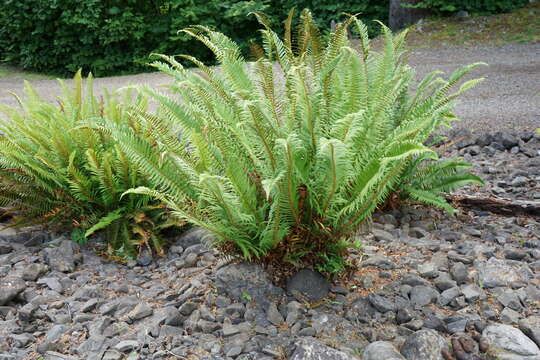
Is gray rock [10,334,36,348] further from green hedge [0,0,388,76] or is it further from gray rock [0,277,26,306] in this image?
green hedge [0,0,388,76]

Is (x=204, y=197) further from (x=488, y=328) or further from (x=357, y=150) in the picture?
(x=488, y=328)

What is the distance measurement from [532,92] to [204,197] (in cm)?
555

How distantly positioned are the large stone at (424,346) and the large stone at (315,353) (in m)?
0.21

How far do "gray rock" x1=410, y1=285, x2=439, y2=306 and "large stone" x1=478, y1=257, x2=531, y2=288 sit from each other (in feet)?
0.86

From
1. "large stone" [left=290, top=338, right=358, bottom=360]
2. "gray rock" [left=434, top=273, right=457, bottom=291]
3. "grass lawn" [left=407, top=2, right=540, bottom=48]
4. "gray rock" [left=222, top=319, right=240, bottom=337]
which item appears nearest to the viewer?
"large stone" [left=290, top=338, right=358, bottom=360]

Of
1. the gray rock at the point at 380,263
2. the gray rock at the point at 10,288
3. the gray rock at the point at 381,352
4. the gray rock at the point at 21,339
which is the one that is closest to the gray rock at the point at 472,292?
the gray rock at the point at 380,263

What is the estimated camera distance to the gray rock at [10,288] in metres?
2.54

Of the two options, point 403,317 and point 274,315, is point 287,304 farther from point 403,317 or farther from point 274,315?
point 403,317

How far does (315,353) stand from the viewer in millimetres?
1987

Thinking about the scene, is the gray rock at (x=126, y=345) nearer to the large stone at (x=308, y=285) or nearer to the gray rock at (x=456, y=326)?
the large stone at (x=308, y=285)

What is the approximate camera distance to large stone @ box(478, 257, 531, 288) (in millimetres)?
2469

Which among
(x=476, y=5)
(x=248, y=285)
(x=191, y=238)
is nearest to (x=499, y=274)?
(x=248, y=285)

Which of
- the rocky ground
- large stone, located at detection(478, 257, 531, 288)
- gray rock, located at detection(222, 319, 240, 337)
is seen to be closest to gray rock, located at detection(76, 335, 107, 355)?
the rocky ground

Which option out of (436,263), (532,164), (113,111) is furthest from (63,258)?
(532,164)
